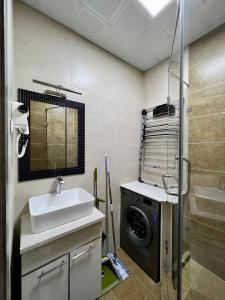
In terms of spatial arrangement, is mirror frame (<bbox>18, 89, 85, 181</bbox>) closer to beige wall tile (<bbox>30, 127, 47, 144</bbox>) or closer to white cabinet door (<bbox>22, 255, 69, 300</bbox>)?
beige wall tile (<bbox>30, 127, 47, 144</bbox>)

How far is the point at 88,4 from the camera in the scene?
3.87 ft

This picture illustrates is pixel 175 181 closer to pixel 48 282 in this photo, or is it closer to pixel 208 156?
pixel 208 156

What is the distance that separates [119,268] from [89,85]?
7.05 ft

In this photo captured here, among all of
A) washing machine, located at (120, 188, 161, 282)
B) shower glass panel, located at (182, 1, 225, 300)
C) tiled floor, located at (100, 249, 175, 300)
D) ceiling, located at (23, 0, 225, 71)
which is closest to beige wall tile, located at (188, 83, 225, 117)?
shower glass panel, located at (182, 1, 225, 300)

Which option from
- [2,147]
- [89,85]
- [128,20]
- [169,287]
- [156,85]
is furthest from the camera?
[156,85]

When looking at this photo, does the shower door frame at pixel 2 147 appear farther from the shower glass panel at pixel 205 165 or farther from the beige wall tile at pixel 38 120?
the shower glass panel at pixel 205 165

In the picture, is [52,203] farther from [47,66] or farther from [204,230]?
[204,230]

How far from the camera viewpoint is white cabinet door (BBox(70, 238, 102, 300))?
1.04 m

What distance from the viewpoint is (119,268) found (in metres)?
1.50

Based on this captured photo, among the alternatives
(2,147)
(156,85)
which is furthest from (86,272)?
(156,85)

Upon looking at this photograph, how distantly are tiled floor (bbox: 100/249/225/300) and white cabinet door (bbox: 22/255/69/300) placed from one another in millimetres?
537

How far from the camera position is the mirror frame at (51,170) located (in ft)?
3.80

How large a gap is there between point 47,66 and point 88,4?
0.65 meters

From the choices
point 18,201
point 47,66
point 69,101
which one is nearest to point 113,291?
point 18,201
